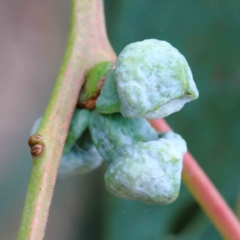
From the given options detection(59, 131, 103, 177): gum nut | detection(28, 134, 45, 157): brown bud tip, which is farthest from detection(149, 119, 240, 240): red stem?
detection(28, 134, 45, 157): brown bud tip

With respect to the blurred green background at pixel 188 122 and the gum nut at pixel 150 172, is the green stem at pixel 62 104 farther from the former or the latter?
the blurred green background at pixel 188 122

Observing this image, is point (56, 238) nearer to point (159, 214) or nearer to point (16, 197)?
point (16, 197)

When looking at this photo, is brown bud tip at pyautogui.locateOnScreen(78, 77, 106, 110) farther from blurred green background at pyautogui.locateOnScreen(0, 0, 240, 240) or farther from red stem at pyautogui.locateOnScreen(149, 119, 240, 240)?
blurred green background at pyautogui.locateOnScreen(0, 0, 240, 240)

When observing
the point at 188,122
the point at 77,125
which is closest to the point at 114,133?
the point at 77,125

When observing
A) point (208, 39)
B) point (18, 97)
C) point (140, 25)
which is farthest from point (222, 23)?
point (18, 97)

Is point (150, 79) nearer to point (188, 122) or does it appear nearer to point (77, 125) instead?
point (77, 125)

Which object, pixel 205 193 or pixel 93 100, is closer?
pixel 93 100

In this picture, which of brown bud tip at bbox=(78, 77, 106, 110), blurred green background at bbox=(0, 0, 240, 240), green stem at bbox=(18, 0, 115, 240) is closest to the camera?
green stem at bbox=(18, 0, 115, 240)

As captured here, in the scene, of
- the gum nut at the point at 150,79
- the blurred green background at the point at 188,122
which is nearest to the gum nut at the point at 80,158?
the gum nut at the point at 150,79

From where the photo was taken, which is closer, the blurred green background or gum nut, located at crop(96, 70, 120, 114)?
gum nut, located at crop(96, 70, 120, 114)
